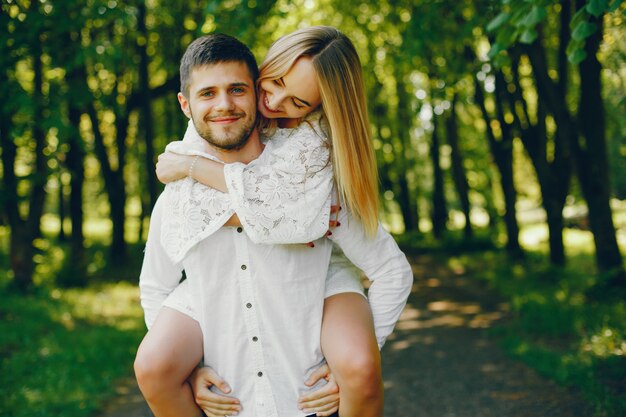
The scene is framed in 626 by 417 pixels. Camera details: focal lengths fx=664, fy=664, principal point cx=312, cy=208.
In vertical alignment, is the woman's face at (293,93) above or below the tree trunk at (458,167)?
above

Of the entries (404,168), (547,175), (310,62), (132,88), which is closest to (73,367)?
(310,62)

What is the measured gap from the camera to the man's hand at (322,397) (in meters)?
2.60

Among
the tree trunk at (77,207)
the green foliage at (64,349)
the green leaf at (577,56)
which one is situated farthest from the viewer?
the tree trunk at (77,207)

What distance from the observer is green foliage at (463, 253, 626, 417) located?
17.3 feet

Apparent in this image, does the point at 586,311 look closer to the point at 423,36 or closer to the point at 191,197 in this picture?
the point at 423,36

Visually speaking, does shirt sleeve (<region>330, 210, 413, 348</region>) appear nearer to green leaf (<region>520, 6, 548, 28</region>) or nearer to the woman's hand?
the woman's hand

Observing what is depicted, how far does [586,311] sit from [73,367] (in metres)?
5.40

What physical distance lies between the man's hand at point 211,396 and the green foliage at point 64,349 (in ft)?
10.0

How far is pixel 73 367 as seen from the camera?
20.8 ft

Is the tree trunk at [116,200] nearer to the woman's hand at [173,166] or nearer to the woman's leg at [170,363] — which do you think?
the woman's hand at [173,166]

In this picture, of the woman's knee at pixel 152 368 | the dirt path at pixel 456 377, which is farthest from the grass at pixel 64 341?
the woman's knee at pixel 152 368

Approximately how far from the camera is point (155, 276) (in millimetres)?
2857

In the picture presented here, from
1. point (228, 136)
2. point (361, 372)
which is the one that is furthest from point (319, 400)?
point (228, 136)

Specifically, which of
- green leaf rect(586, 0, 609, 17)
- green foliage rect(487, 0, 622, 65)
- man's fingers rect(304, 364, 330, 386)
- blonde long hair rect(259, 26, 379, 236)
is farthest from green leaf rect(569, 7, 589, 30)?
man's fingers rect(304, 364, 330, 386)
